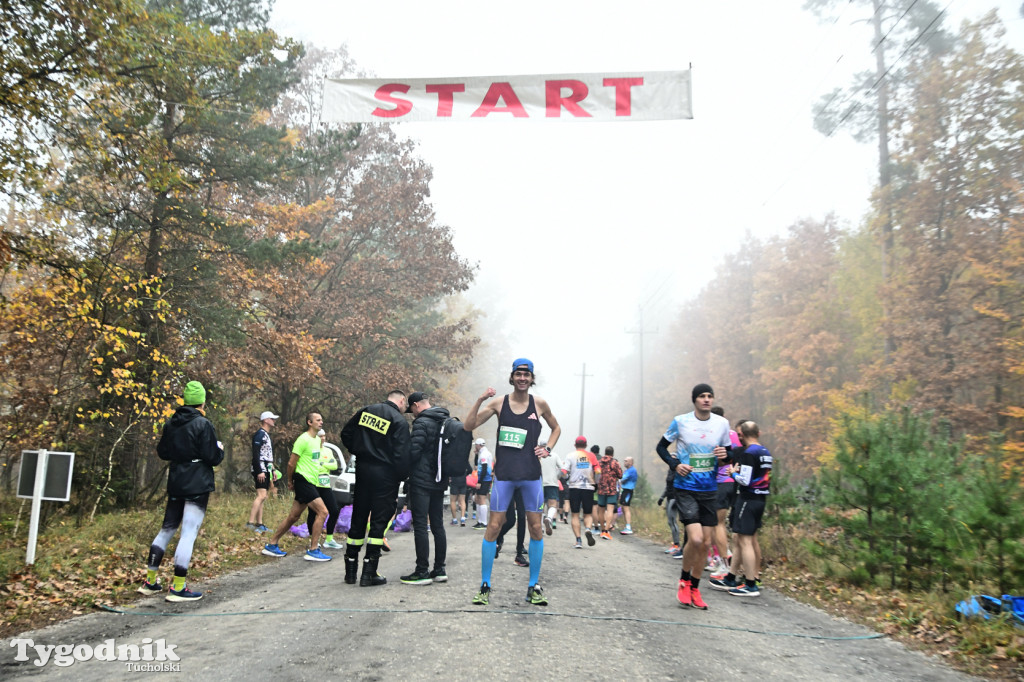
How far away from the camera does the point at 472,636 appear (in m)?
5.29

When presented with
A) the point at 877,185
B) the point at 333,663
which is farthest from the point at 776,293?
the point at 333,663

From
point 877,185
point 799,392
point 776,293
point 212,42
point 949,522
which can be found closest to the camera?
point 949,522

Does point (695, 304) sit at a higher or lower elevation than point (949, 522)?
higher

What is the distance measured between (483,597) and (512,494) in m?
0.96

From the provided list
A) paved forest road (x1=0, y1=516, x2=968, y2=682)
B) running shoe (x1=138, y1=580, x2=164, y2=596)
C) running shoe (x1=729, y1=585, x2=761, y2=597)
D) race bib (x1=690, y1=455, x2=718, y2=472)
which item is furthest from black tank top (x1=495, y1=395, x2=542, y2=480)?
running shoe (x1=138, y1=580, x2=164, y2=596)

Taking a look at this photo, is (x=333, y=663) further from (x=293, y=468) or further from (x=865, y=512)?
(x=865, y=512)

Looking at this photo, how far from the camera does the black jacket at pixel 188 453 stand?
680cm

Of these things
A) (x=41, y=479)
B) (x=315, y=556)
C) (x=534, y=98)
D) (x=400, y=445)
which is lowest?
(x=315, y=556)

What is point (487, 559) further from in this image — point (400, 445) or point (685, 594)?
point (685, 594)

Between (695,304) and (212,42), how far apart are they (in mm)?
49225

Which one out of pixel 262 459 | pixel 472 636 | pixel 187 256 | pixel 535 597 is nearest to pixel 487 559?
pixel 535 597

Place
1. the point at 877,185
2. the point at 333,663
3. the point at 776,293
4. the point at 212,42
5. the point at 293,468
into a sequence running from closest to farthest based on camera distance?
the point at 333,663, the point at 293,468, the point at 212,42, the point at 877,185, the point at 776,293

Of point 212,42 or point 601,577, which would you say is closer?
point 601,577

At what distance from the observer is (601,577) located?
8945mm
